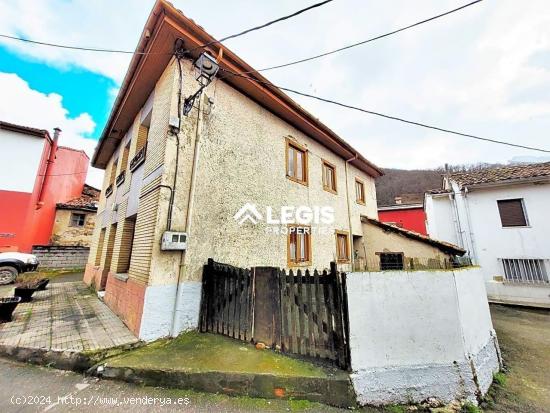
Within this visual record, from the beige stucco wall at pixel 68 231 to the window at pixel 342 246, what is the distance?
17830 millimetres

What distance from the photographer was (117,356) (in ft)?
11.8

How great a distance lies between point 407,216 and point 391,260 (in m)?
15.4

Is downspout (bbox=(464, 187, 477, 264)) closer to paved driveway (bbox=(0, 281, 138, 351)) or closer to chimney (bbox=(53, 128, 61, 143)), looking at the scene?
paved driveway (bbox=(0, 281, 138, 351))

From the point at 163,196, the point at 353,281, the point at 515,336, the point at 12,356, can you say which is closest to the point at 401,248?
the point at 515,336

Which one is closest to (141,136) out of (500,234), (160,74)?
(160,74)

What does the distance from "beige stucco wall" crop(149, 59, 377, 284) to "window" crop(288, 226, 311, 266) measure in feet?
1.01

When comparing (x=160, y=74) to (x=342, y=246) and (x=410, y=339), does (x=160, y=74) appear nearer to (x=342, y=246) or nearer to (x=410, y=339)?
(x=410, y=339)

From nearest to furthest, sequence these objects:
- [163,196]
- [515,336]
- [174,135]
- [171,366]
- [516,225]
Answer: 1. [171,366]
2. [163,196]
3. [174,135]
4. [515,336]
5. [516,225]

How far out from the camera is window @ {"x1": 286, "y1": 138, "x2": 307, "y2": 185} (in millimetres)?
8141

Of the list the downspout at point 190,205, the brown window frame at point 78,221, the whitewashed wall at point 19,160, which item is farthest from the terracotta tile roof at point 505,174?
the brown window frame at point 78,221

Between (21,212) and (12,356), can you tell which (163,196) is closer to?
(12,356)

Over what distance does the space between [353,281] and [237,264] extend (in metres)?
3.09

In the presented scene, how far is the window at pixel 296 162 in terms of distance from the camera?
321 inches

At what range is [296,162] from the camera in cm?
855
